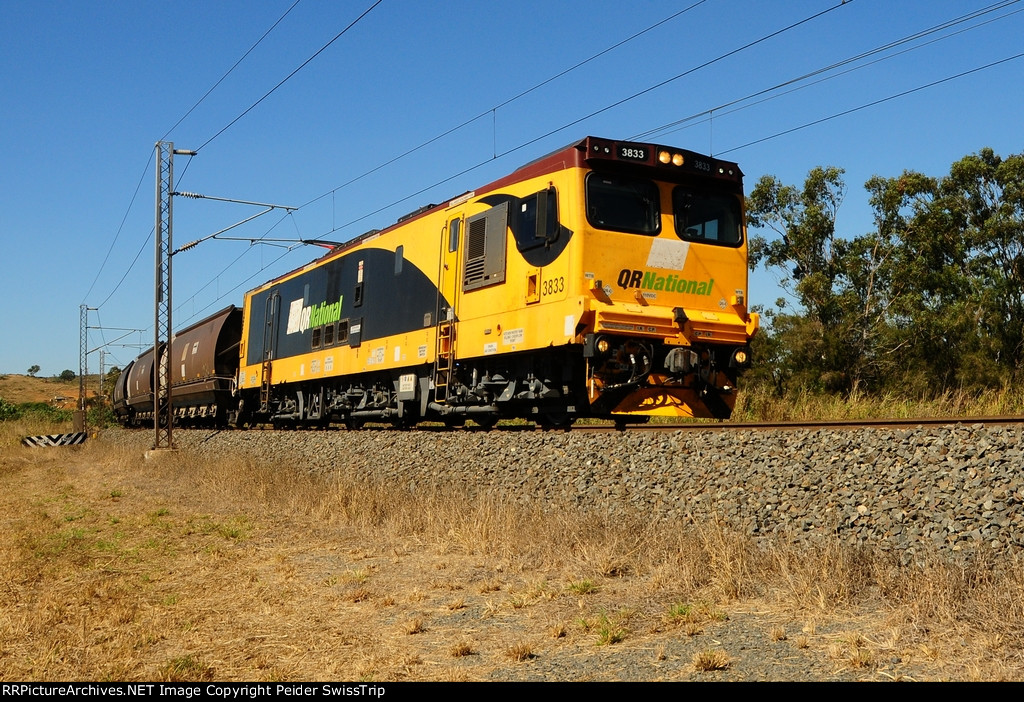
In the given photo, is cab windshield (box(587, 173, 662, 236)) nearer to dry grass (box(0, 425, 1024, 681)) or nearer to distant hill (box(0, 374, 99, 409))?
dry grass (box(0, 425, 1024, 681))

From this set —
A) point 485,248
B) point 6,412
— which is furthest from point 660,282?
point 6,412

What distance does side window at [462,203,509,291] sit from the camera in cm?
1256

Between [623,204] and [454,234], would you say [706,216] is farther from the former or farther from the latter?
[454,234]

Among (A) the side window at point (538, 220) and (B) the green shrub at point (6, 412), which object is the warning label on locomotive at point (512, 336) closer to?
(A) the side window at point (538, 220)

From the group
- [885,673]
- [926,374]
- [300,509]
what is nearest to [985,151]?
[926,374]

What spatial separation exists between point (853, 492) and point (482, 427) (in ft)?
26.0

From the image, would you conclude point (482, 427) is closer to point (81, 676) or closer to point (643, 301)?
point (643, 301)

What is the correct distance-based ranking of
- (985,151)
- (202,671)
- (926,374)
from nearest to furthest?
1. (202,671)
2. (926,374)
3. (985,151)

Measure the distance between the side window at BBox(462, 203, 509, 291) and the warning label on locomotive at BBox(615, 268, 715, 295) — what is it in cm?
178

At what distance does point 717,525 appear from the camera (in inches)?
293

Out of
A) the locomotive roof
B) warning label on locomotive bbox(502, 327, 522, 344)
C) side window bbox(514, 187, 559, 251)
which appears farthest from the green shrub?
side window bbox(514, 187, 559, 251)

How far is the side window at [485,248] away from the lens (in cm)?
1256

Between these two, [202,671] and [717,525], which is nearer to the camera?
[202,671]

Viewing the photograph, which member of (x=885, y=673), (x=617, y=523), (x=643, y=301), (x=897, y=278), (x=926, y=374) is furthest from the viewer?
(x=897, y=278)
